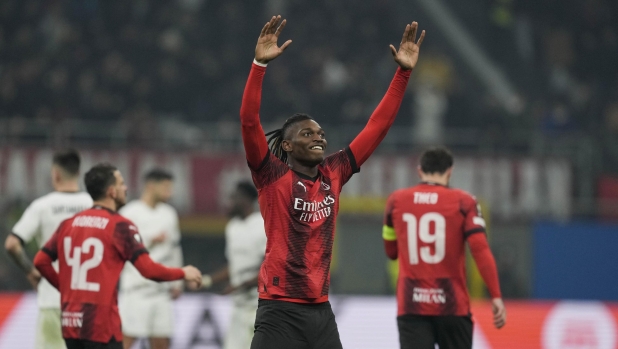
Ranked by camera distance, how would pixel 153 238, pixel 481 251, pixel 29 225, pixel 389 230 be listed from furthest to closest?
pixel 153 238, pixel 29 225, pixel 389 230, pixel 481 251

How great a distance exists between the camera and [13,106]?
16234 mm

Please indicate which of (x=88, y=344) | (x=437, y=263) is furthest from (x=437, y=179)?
(x=88, y=344)

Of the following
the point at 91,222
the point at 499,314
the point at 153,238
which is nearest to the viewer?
the point at 91,222

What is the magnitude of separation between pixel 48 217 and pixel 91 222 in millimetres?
1237

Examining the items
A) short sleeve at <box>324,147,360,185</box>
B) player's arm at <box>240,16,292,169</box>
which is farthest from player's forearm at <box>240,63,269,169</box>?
short sleeve at <box>324,147,360,185</box>

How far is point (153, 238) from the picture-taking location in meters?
8.99

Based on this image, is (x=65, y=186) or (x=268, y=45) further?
(x=65, y=186)

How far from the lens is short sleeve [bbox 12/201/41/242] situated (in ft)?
22.7

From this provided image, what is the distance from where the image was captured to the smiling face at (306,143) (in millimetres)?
4801

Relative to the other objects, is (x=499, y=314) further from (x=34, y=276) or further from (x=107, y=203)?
(x=34, y=276)

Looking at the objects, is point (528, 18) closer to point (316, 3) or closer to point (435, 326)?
point (316, 3)

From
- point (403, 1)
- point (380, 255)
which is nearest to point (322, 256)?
point (380, 255)

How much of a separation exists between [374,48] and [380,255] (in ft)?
19.0

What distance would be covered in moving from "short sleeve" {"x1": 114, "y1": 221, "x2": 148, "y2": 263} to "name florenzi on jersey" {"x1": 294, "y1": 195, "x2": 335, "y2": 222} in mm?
1471
